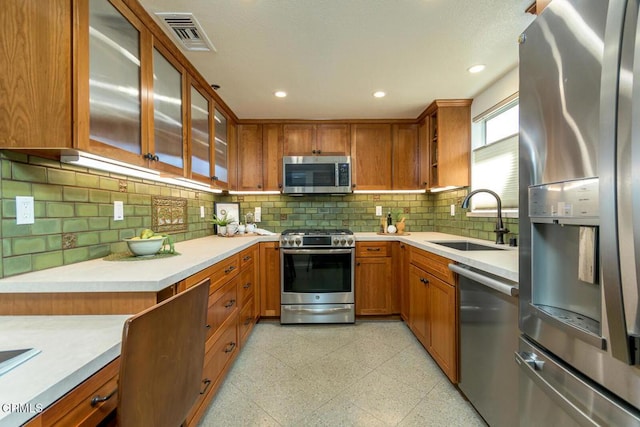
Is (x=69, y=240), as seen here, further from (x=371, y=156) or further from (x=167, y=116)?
(x=371, y=156)

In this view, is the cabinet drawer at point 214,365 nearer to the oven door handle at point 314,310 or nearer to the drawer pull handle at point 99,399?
the drawer pull handle at point 99,399

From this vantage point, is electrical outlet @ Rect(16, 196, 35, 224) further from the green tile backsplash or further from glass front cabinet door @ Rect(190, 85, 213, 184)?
glass front cabinet door @ Rect(190, 85, 213, 184)

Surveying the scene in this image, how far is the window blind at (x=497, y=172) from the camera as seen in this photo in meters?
2.04

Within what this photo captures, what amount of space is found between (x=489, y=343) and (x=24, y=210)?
7.29ft

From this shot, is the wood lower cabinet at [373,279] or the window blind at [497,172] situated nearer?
the window blind at [497,172]

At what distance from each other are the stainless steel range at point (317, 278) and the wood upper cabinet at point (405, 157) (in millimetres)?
989

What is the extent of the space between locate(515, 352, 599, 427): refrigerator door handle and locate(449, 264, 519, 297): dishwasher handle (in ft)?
0.79

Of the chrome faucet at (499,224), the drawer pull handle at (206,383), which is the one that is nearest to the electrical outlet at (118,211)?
the drawer pull handle at (206,383)

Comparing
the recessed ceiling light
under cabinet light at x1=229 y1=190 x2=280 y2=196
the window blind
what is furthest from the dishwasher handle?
under cabinet light at x1=229 y1=190 x2=280 y2=196

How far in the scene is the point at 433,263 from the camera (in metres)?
1.95

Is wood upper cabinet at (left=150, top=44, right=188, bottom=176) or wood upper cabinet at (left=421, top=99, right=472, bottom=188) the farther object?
wood upper cabinet at (left=421, top=99, right=472, bottom=188)

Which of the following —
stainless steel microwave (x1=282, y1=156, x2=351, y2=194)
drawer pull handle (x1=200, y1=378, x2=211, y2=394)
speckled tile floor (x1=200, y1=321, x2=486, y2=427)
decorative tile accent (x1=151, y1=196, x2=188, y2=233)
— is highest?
stainless steel microwave (x1=282, y1=156, x2=351, y2=194)

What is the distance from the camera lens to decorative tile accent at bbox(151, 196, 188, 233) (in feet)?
6.40

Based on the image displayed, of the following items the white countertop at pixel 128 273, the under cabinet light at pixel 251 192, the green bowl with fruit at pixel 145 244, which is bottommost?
the white countertop at pixel 128 273
